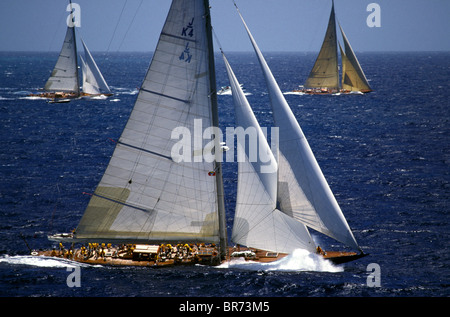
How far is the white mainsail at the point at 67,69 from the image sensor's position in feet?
373

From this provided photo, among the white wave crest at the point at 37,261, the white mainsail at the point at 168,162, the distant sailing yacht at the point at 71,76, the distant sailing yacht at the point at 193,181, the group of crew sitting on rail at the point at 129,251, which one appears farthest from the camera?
the distant sailing yacht at the point at 71,76

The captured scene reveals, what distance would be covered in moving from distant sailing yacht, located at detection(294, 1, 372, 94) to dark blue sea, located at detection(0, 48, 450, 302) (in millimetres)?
11879

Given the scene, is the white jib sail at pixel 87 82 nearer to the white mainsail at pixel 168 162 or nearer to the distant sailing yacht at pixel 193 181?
the distant sailing yacht at pixel 193 181

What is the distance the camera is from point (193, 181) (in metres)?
36.0

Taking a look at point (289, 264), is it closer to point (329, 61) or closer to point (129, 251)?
point (129, 251)

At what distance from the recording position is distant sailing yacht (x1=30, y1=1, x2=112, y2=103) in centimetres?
11412

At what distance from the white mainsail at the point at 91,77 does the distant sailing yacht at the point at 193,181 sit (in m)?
84.5

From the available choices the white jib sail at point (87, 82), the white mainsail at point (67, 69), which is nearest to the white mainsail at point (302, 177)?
the white mainsail at point (67, 69)

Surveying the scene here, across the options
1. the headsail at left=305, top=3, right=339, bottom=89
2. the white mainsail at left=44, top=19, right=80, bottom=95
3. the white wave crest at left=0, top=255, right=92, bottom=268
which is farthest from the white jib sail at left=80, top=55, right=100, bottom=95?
the white wave crest at left=0, top=255, right=92, bottom=268

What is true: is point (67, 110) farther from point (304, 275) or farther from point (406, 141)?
point (304, 275)

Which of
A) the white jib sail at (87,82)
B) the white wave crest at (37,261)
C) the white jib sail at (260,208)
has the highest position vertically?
the white jib sail at (87,82)

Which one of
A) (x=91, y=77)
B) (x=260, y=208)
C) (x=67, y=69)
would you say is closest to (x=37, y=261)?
(x=260, y=208)

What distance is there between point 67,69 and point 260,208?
9011 cm

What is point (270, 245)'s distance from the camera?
3650 centimetres
